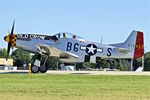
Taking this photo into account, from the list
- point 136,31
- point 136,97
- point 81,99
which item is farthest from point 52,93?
point 136,31

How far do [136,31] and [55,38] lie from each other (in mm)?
7395

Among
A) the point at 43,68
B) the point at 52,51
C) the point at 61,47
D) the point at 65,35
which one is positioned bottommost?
the point at 43,68

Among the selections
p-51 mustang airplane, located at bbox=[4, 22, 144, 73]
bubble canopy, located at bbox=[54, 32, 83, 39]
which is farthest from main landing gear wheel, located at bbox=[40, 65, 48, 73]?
bubble canopy, located at bbox=[54, 32, 83, 39]

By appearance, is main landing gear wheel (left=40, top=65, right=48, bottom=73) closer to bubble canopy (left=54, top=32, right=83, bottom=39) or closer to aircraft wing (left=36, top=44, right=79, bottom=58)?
aircraft wing (left=36, top=44, right=79, bottom=58)

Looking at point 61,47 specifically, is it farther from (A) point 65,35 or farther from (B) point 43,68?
(B) point 43,68

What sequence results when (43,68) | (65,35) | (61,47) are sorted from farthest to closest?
(61,47) < (65,35) < (43,68)

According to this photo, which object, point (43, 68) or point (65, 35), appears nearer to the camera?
point (43, 68)

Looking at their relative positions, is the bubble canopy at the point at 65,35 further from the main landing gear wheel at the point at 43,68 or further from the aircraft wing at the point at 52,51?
the main landing gear wheel at the point at 43,68

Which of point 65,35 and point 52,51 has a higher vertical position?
point 65,35

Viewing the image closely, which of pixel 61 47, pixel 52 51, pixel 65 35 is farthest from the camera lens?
pixel 61 47

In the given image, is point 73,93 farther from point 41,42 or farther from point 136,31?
point 136,31

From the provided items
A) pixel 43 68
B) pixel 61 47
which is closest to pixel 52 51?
pixel 61 47

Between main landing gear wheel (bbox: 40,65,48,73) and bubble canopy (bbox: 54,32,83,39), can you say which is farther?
bubble canopy (bbox: 54,32,83,39)

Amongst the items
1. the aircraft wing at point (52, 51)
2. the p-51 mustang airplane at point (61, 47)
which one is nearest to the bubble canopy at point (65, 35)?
the p-51 mustang airplane at point (61, 47)
